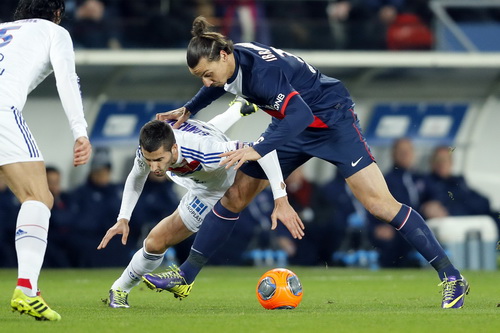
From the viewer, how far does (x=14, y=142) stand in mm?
6883

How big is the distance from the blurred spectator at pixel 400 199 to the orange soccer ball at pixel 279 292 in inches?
304

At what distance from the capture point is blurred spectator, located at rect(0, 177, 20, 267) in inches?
585

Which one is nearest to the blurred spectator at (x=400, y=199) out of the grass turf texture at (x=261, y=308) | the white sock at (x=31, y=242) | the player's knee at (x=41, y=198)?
the grass turf texture at (x=261, y=308)

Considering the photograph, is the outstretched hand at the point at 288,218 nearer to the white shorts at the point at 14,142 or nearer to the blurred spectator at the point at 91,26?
the white shorts at the point at 14,142

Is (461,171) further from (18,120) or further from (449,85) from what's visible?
(18,120)

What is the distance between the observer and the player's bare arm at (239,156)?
295 inches

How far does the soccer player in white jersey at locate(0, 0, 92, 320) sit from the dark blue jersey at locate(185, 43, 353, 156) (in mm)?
1379

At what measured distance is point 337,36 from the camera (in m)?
17.0

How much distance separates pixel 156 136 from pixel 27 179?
1.16 m

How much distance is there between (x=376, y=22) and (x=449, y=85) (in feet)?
7.24

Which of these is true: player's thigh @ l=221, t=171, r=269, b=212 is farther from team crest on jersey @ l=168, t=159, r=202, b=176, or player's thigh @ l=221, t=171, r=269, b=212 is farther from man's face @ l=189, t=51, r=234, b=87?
man's face @ l=189, t=51, r=234, b=87

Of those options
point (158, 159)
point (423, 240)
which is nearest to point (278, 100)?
point (158, 159)

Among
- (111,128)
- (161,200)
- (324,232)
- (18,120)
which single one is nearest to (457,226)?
(324,232)

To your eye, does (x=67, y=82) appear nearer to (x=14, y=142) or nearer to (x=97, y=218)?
(x=14, y=142)
